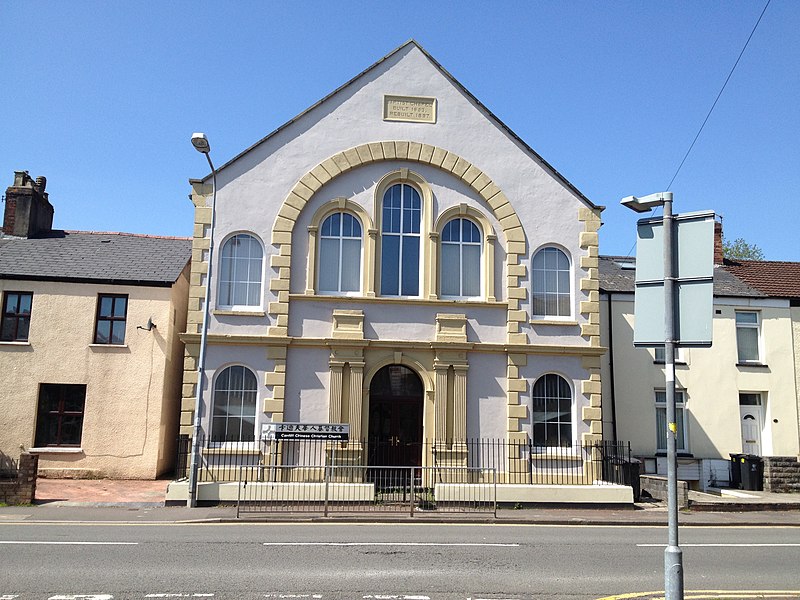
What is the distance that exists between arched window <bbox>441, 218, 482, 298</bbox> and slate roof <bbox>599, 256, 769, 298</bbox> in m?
6.56

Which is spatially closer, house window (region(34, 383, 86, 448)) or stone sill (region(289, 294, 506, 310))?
stone sill (region(289, 294, 506, 310))

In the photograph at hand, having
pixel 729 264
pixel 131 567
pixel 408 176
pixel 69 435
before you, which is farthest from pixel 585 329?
pixel 69 435

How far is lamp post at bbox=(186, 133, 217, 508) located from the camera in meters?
15.3

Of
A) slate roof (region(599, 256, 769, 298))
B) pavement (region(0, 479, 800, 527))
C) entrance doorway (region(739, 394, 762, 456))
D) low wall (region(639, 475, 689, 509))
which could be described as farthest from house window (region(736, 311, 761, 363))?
low wall (region(639, 475, 689, 509))

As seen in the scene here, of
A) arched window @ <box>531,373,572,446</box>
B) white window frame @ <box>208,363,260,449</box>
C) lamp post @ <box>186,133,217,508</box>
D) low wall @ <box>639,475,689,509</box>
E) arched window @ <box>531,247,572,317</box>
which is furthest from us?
arched window @ <box>531,247,572,317</box>

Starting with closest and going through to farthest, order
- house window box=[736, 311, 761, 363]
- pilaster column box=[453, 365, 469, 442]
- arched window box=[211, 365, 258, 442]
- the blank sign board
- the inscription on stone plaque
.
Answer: the blank sign board, arched window box=[211, 365, 258, 442], pilaster column box=[453, 365, 469, 442], the inscription on stone plaque, house window box=[736, 311, 761, 363]

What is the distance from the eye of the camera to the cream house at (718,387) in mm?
22906

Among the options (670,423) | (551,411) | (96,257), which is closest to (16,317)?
(96,257)

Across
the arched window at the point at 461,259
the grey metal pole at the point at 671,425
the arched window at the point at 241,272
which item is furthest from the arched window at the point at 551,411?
the grey metal pole at the point at 671,425

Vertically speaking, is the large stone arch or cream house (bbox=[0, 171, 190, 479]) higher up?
the large stone arch

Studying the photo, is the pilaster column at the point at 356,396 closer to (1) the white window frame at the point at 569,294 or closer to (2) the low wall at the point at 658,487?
(1) the white window frame at the point at 569,294

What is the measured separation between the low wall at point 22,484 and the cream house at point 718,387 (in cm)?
1701

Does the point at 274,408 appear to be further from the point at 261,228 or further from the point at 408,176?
the point at 408,176

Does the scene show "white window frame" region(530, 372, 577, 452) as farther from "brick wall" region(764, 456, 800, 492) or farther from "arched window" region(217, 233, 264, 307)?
"arched window" region(217, 233, 264, 307)
